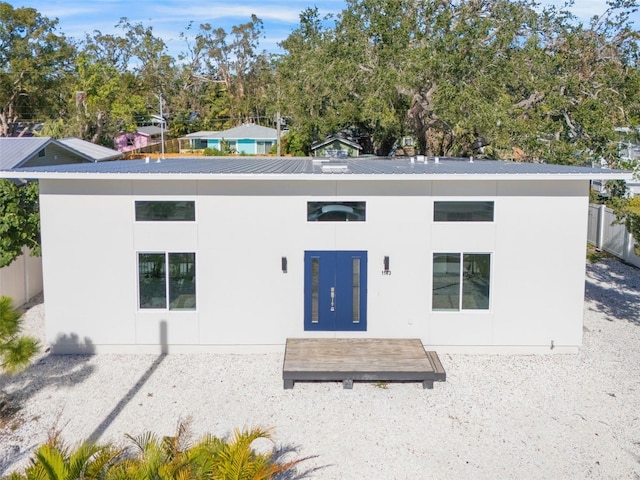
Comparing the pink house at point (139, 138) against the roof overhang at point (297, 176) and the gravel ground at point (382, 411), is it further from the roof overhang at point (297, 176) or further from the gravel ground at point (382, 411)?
the gravel ground at point (382, 411)

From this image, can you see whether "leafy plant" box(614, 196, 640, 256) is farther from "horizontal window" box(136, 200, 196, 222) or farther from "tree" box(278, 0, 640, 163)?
"horizontal window" box(136, 200, 196, 222)

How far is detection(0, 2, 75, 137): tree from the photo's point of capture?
134 ft

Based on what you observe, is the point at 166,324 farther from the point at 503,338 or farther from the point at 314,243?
the point at 503,338

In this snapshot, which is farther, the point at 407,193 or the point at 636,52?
the point at 636,52

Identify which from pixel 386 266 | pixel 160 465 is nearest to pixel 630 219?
pixel 386 266

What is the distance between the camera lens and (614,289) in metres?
15.3

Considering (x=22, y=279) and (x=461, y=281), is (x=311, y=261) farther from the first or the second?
(x=22, y=279)

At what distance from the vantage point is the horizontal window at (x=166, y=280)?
10359 mm

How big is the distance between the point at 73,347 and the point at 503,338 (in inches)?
286

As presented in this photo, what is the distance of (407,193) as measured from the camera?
33.8 feet

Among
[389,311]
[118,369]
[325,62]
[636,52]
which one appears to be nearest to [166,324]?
[118,369]

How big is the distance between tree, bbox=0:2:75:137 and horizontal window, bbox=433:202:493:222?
38.4 m

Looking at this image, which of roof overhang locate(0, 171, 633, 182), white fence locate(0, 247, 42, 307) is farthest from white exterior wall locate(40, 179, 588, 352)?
white fence locate(0, 247, 42, 307)

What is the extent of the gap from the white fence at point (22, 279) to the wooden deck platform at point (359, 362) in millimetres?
6459
